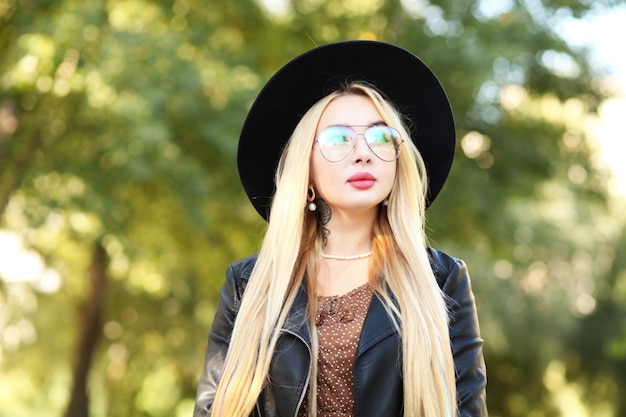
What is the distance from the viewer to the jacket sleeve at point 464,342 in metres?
3.01

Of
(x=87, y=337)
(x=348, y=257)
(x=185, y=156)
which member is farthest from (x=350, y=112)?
(x=87, y=337)

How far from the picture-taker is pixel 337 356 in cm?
308

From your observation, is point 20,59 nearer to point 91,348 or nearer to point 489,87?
point 489,87

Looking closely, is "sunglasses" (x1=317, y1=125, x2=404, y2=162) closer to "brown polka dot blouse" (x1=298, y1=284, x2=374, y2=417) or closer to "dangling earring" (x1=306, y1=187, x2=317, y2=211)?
"dangling earring" (x1=306, y1=187, x2=317, y2=211)

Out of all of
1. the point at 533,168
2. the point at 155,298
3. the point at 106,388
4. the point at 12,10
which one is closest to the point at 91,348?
the point at 155,298

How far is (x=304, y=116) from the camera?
3.35 metres

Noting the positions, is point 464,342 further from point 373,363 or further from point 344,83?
point 344,83

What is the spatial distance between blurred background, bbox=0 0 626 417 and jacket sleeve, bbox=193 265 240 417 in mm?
4931

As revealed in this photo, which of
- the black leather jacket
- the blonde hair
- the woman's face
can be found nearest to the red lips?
the woman's face

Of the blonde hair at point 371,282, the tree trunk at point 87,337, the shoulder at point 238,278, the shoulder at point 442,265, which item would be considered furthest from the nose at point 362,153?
the tree trunk at point 87,337

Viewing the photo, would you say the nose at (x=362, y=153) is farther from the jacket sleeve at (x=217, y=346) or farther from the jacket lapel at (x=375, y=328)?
the jacket sleeve at (x=217, y=346)

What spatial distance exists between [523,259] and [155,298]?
7007mm

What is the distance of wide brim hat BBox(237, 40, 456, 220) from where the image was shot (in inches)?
131

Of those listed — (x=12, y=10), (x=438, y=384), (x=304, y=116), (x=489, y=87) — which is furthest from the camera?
(x=489, y=87)
